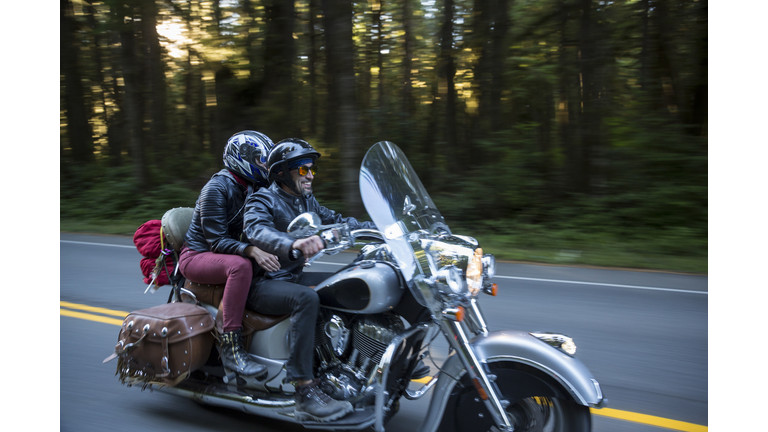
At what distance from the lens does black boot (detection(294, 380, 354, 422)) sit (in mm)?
2902

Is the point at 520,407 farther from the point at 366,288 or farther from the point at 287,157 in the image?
the point at 287,157

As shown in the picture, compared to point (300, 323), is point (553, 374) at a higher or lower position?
lower

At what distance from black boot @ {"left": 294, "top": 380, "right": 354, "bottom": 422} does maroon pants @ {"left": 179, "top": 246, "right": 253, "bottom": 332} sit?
1.88ft

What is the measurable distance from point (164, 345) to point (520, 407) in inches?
78.4

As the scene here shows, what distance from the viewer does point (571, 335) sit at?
4.97 metres

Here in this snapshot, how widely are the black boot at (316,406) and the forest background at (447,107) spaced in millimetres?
6437

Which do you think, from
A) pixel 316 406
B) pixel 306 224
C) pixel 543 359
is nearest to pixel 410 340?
pixel 316 406

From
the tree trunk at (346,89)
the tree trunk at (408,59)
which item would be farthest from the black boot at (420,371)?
the tree trunk at (408,59)

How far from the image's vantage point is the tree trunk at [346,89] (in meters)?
11.5

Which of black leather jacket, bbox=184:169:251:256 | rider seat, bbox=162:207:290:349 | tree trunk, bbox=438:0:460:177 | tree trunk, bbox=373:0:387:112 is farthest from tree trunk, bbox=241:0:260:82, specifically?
black leather jacket, bbox=184:169:251:256

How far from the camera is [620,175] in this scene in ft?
39.4

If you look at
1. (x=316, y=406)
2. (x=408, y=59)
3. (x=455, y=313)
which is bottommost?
(x=316, y=406)

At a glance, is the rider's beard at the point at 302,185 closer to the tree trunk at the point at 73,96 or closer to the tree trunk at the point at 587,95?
the tree trunk at the point at 587,95

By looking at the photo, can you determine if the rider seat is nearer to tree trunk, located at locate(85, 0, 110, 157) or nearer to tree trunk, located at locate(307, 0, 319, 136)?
tree trunk, located at locate(307, 0, 319, 136)
